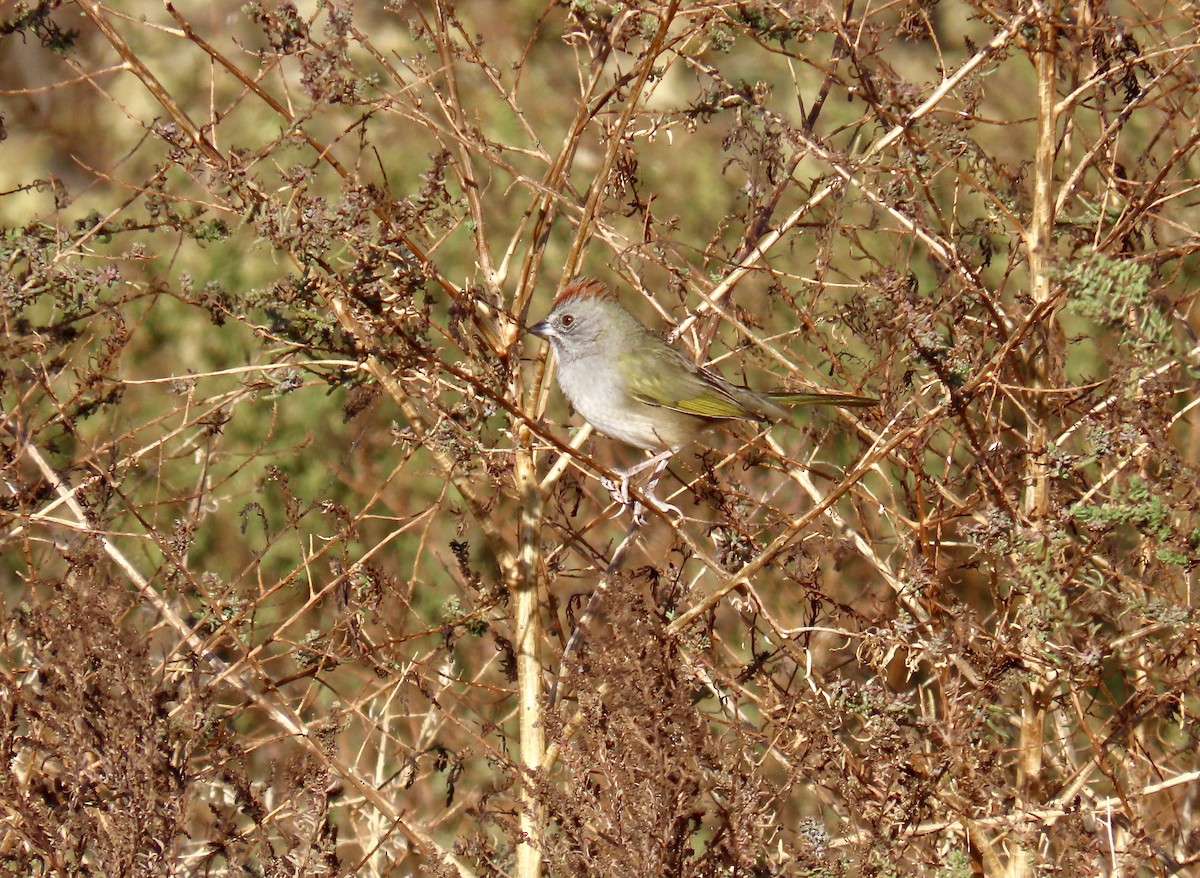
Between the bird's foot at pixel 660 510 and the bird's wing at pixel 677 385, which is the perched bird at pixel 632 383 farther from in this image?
the bird's foot at pixel 660 510

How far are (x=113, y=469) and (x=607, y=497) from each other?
11.2ft

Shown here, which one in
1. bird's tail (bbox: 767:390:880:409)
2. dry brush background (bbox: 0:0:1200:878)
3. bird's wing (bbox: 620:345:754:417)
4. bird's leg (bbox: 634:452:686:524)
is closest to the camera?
dry brush background (bbox: 0:0:1200:878)

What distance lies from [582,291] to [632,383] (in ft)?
1.40

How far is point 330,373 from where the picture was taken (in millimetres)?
4297

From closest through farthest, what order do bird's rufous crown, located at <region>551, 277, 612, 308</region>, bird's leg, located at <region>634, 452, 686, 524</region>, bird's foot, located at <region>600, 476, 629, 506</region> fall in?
bird's leg, located at <region>634, 452, 686, 524</region>
bird's foot, located at <region>600, 476, 629, 506</region>
bird's rufous crown, located at <region>551, 277, 612, 308</region>

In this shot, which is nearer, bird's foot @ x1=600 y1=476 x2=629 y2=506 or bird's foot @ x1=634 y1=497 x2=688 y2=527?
bird's foot @ x1=634 y1=497 x2=688 y2=527

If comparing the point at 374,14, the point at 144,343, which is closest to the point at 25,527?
the point at 144,343

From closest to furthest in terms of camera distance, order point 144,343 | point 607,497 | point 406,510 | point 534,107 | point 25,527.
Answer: point 25,527
point 607,497
point 406,510
point 144,343
point 534,107

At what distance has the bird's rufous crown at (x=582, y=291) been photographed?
4875mm

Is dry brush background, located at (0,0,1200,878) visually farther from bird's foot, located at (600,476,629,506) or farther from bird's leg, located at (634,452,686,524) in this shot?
bird's foot, located at (600,476,629,506)

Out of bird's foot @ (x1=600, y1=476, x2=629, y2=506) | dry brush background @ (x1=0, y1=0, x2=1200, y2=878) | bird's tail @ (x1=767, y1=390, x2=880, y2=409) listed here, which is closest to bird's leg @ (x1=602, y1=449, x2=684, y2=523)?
Answer: bird's foot @ (x1=600, y1=476, x2=629, y2=506)

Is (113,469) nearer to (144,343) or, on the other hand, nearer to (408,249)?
(408,249)

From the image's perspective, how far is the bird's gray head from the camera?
194 inches

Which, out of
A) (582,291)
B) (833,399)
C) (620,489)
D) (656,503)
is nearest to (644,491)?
(620,489)
